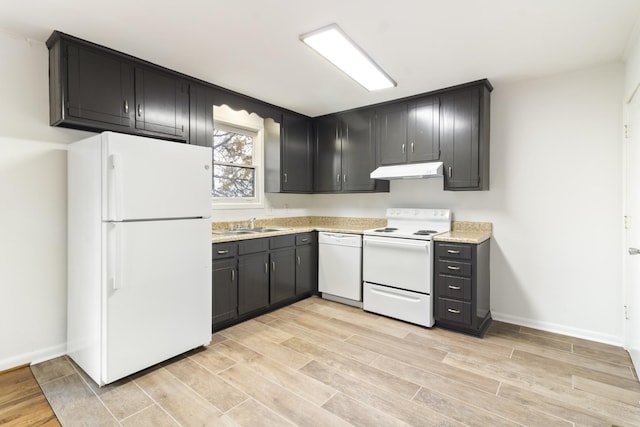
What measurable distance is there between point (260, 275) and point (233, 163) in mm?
1447

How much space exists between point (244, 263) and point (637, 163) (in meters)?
3.28

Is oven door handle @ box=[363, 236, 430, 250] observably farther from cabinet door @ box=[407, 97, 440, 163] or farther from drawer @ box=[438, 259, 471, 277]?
cabinet door @ box=[407, 97, 440, 163]

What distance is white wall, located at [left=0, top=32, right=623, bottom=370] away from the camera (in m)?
2.36

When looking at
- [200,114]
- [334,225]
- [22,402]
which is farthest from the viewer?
[334,225]

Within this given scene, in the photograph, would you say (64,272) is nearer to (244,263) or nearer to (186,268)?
(186,268)

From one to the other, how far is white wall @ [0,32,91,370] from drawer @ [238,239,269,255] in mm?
1408

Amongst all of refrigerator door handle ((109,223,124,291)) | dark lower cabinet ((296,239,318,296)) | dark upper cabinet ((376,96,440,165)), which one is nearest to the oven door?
dark lower cabinet ((296,239,318,296))

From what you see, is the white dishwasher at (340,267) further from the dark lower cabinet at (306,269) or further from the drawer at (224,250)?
the drawer at (224,250)

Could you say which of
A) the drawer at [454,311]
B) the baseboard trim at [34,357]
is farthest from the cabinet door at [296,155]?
the baseboard trim at [34,357]

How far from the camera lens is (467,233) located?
3.38 m

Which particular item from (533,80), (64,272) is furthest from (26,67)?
(533,80)

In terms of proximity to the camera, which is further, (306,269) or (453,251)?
(306,269)

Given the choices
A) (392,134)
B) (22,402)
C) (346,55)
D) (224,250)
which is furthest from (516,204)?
(22,402)

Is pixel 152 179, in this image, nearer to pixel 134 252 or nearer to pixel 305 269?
pixel 134 252
